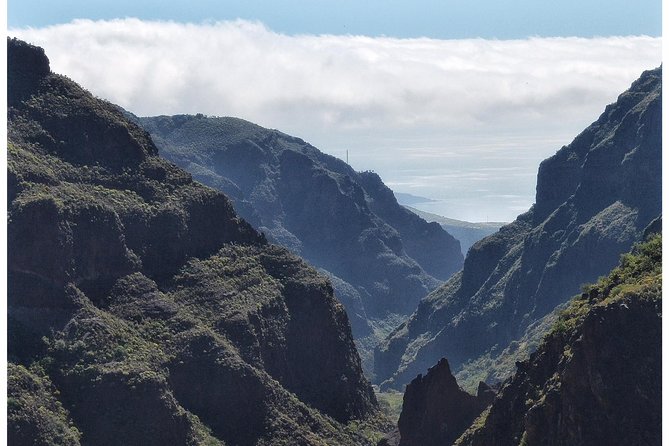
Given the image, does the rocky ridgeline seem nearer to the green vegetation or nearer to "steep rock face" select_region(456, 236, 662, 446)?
"steep rock face" select_region(456, 236, 662, 446)

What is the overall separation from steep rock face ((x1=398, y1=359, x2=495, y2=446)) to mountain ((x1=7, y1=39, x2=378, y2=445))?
1444 cm

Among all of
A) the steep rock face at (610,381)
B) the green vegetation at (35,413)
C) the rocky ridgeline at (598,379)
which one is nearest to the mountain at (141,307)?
the green vegetation at (35,413)

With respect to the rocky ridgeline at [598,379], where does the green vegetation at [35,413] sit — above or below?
below

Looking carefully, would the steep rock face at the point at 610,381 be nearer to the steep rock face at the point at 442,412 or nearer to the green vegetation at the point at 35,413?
the steep rock face at the point at 442,412

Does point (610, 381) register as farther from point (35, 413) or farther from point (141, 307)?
point (141, 307)

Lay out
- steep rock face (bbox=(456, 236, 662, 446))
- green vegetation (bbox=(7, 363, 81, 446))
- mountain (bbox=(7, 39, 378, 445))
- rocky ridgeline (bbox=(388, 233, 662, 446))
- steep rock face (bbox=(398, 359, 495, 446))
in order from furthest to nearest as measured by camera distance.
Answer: steep rock face (bbox=(398, 359, 495, 446)) < mountain (bbox=(7, 39, 378, 445)) < green vegetation (bbox=(7, 363, 81, 446)) < rocky ridgeline (bbox=(388, 233, 662, 446)) < steep rock face (bbox=(456, 236, 662, 446))

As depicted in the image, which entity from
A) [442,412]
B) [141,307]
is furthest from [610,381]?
[141,307]

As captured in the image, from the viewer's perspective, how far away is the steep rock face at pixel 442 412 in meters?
125

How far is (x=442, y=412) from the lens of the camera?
4934 inches

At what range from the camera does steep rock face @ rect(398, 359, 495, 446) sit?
12456 centimetres

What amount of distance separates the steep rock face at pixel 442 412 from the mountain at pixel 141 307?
1444 cm

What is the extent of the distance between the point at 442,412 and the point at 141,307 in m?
29.3

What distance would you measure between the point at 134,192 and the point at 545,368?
6561cm

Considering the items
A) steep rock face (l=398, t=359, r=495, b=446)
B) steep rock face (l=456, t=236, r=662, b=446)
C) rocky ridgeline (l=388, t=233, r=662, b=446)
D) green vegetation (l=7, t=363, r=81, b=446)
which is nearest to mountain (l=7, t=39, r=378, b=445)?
green vegetation (l=7, t=363, r=81, b=446)
